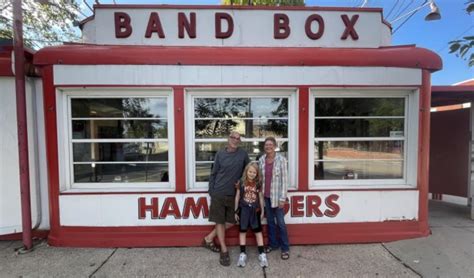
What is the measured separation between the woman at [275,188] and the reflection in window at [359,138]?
3.11 feet

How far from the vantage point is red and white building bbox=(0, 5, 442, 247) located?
3889 millimetres

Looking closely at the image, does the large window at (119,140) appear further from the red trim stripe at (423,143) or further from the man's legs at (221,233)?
the red trim stripe at (423,143)

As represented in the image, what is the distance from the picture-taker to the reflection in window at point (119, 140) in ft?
13.4

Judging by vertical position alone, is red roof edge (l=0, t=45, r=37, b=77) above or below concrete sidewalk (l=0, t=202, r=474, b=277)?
above

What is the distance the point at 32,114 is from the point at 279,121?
12.8 ft

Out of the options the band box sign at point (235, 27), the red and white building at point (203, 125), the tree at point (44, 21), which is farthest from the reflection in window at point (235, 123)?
the tree at point (44, 21)

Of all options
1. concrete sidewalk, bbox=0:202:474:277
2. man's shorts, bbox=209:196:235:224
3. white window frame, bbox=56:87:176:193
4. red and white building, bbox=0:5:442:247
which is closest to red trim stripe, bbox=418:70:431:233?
red and white building, bbox=0:5:442:247

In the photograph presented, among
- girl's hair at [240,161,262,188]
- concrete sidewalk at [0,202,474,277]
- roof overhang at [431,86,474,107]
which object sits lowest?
concrete sidewalk at [0,202,474,277]

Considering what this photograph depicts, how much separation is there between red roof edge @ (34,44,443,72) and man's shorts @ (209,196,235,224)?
201cm

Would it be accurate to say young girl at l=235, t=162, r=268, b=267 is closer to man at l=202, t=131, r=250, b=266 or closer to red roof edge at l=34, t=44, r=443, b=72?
man at l=202, t=131, r=250, b=266

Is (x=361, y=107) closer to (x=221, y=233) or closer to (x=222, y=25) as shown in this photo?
(x=222, y=25)

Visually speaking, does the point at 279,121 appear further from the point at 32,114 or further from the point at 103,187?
the point at 32,114

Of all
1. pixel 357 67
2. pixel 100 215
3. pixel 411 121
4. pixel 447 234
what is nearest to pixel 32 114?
pixel 100 215

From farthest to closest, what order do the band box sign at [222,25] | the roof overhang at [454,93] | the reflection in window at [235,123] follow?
the roof overhang at [454,93] → the band box sign at [222,25] → the reflection in window at [235,123]
